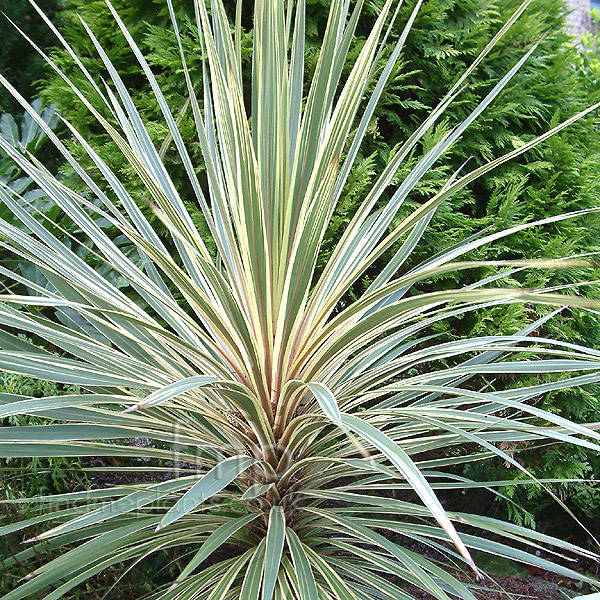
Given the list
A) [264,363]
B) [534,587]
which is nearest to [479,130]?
[264,363]

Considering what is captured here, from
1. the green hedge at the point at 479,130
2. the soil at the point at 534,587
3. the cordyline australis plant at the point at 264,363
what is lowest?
the soil at the point at 534,587

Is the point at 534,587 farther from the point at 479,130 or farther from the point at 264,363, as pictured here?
the point at 479,130

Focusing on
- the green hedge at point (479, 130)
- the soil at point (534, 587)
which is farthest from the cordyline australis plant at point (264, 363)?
the soil at point (534, 587)

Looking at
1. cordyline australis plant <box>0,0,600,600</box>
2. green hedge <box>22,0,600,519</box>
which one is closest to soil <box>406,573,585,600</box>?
green hedge <box>22,0,600,519</box>

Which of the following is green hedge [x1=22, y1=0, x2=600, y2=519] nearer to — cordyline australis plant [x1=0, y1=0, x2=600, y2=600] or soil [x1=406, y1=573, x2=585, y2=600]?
soil [x1=406, y1=573, x2=585, y2=600]

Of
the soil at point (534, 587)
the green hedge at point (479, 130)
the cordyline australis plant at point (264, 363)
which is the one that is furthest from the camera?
the green hedge at point (479, 130)

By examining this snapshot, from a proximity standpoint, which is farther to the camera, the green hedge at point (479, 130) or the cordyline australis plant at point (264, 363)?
the green hedge at point (479, 130)

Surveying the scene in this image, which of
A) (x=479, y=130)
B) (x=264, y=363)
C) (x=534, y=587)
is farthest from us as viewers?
(x=479, y=130)

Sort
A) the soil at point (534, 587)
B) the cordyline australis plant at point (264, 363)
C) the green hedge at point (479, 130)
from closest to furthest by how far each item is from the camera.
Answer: the cordyline australis plant at point (264, 363)
the soil at point (534, 587)
the green hedge at point (479, 130)

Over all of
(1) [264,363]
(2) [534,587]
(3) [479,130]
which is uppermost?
(3) [479,130]

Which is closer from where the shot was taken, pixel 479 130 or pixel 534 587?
pixel 534 587

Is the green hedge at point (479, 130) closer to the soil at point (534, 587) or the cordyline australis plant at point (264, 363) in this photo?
the soil at point (534, 587)

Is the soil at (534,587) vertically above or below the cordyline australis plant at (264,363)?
below

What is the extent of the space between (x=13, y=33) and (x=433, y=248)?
341 cm
